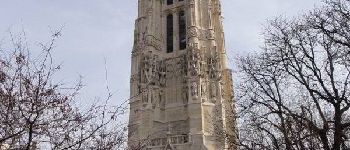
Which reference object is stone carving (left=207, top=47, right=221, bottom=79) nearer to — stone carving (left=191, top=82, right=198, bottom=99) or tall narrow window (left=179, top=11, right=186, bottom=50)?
stone carving (left=191, top=82, right=198, bottom=99)

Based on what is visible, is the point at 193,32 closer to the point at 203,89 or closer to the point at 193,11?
the point at 193,11

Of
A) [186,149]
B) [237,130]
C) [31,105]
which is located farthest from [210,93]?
[31,105]

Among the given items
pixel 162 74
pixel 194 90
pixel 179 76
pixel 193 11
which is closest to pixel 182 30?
pixel 193 11

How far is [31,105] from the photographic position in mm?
9734

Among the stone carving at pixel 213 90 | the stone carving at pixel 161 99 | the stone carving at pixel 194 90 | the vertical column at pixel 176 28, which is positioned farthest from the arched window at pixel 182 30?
the stone carving at pixel 194 90

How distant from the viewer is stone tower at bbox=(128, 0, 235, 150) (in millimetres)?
31109

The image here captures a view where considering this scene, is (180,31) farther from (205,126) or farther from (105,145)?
(105,145)

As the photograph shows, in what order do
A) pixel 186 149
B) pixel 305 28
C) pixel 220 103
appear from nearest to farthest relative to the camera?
pixel 305 28 < pixel 186 149 < pixel 220 103

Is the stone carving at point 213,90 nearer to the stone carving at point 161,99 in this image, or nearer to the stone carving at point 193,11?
the stone carving at point 161,99

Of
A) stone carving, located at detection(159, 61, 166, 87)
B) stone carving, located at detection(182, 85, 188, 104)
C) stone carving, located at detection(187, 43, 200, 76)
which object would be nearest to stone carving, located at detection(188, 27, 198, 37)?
stone carving, located at detection(187, 43, 200, 76)

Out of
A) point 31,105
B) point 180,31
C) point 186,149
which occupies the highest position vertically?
point 180,31

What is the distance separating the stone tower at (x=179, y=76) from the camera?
31.1m

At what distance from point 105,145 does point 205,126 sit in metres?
20.2

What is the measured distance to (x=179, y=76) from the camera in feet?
115
